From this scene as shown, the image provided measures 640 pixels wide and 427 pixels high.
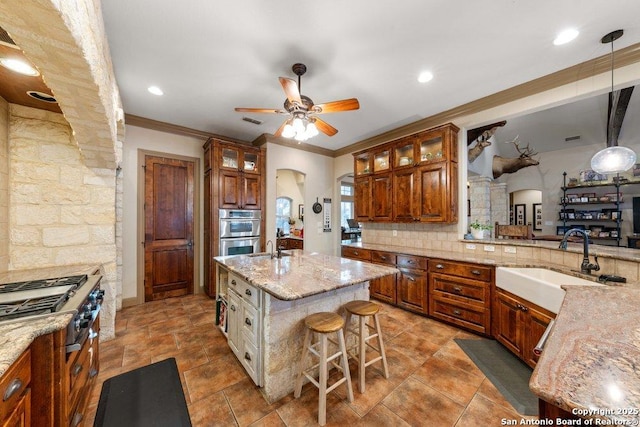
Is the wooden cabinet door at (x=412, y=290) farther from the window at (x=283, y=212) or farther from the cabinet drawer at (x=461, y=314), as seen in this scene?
the window at (x=283, y=212)

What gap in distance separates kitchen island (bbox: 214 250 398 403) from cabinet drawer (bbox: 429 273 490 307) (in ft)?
4.40

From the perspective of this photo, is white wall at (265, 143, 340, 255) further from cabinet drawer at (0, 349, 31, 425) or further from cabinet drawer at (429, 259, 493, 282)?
cabinet drawer at (0, 349, 31, 425)

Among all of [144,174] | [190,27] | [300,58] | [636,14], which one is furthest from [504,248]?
[144,174]

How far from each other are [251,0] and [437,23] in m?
1.45

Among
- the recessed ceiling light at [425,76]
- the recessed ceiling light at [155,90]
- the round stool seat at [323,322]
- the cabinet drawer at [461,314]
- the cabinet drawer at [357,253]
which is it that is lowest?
the cabinet drawer at [461,314]

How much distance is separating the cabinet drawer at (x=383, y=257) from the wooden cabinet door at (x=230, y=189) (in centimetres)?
239

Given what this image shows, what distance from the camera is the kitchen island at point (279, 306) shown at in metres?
1.71

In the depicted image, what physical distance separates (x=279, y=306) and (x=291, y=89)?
179cm

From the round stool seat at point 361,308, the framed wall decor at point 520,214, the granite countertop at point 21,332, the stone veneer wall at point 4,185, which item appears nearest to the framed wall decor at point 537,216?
the framed wall decor at point 520,214

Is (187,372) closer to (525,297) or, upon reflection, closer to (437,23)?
(525,297)

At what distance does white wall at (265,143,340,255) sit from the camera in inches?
176

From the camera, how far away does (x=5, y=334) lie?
3.23 feet

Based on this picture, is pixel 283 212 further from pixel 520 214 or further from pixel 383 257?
pixel 520 214

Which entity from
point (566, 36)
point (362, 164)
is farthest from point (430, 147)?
point (566, 36)
